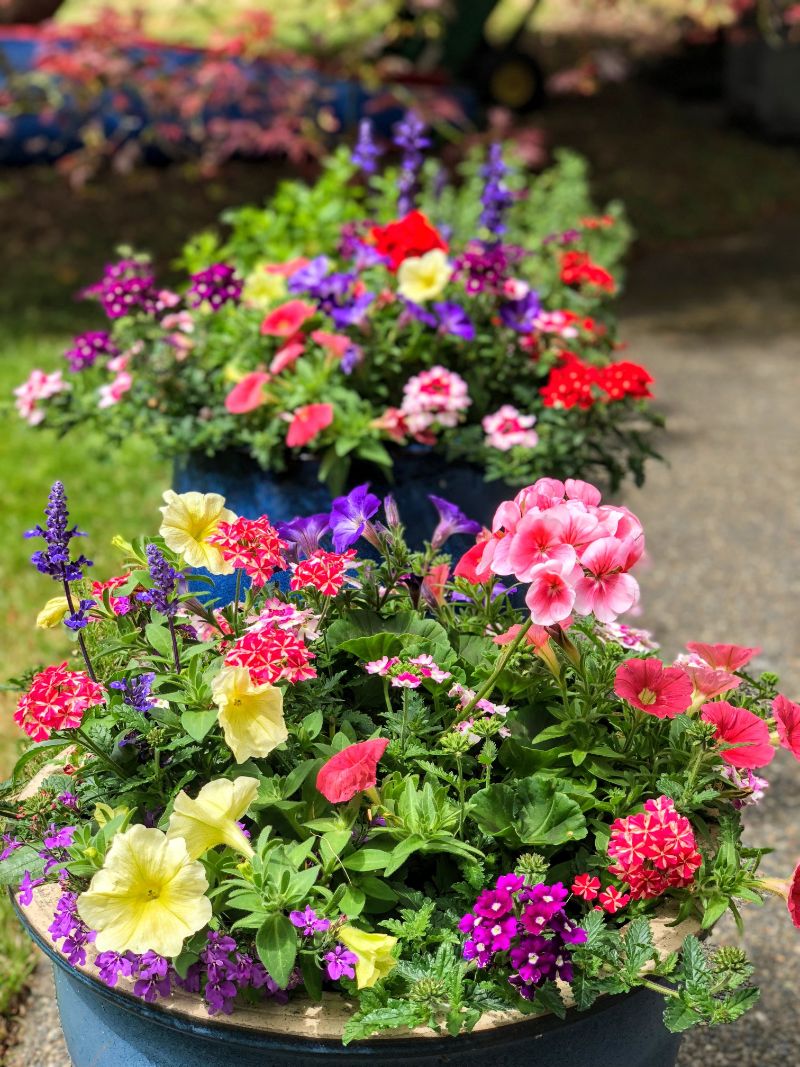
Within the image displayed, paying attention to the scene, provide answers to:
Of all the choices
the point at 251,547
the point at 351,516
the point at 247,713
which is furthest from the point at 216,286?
the point at 247,713

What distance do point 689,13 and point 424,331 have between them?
7345 mm

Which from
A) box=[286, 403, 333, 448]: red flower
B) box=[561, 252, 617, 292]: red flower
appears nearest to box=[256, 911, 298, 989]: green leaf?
box=[286, 403, 333, 448]: red flower

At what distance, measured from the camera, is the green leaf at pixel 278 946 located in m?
1.30

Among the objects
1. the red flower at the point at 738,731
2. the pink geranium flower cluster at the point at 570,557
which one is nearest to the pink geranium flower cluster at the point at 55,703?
the pink geranium flower cluster at the point at 570,557

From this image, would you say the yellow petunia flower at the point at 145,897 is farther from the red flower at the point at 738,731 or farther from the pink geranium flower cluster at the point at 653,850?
the red flower at the point at 738,731

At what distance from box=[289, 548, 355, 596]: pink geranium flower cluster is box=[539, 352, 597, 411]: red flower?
3.95 ft

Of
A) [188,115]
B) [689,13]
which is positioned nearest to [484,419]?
[188,115]

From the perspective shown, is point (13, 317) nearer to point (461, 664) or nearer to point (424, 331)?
point (424, 331)

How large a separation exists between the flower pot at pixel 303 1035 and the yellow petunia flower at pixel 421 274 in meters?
1.66

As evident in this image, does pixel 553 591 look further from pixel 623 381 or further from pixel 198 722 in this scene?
pixel 623 381

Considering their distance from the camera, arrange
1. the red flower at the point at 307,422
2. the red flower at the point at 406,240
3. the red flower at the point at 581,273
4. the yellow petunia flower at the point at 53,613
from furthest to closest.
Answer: the red flower at the point at 581,273 < the red flower at the point at 406,240 < the red flower at the point at 307,422 < the yellow petunia flower at the point at 53,613

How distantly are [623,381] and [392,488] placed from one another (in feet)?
1.78

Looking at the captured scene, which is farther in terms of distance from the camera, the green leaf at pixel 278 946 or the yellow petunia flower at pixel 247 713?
the yellow petunia flower at pixel 247 713

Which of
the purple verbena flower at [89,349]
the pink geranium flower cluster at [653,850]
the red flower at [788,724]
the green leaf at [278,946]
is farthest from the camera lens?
the purple verbena flower at [89,349]
